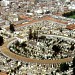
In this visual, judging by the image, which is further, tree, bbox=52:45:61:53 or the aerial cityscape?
tree, bbox=52:45:61:53

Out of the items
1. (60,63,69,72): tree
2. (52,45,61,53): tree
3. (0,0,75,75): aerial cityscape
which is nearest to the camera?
(60,63,69,72): tree

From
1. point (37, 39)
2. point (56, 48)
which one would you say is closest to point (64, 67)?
point (56, 48)

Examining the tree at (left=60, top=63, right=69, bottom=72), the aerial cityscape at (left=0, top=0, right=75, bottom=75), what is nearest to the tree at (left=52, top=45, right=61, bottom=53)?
the aerial cityscape at (left=0, top=0, right=75, bottom=75)

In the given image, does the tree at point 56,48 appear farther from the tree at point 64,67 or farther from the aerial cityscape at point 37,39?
the tree at point 64,67

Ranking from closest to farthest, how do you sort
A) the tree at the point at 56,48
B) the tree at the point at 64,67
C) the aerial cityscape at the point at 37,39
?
the tree at the point at 64,67, the aerial cityscape at the point at 37,39, the tree at the point at 56,48

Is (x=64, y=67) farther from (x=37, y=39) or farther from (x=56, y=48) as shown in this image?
(x=37, y=39)

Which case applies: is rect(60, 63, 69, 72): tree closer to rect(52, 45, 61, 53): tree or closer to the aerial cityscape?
the aerial cityscape

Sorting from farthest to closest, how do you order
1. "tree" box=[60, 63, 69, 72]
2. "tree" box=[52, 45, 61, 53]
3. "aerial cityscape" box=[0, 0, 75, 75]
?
1. "tree" box=[52, 45, 61, 53]
2. "aerial cityscape" box=[0, 0, 75, 75]
3. "tree" box=[60, 63, 69, 72]

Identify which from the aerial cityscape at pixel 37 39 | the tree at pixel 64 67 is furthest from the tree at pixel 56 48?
the tree at pixel 64 67
